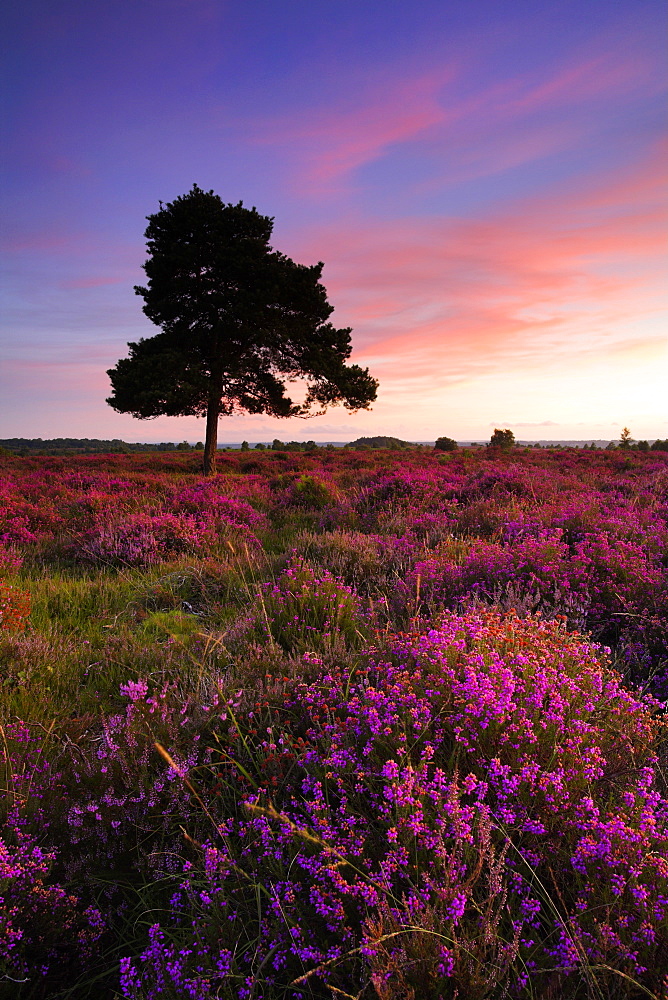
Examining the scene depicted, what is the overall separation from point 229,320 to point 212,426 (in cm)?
446

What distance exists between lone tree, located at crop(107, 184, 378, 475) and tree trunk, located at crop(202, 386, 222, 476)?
5 centimetres

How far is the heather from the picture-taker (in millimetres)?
1460

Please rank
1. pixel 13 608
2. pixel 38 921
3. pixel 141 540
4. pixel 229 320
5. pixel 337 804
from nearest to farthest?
1. pixel 38 921
2. pixel 337 804
3. pixel 13 608
4. pixel 141 540
5. pixel 229 320

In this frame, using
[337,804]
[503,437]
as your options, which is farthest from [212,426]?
[503,437]

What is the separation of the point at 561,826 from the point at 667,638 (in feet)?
8.76

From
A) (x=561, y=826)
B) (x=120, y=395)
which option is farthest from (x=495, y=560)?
(x=120, y=395)

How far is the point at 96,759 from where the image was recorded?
2402 millimetres

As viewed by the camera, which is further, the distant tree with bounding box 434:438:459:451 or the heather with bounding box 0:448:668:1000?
the distant tree with bounding box 434:438:459:451

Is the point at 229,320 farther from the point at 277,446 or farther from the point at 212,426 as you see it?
the point at 277,446

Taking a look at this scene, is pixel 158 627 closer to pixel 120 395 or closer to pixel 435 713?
pixel 435 713

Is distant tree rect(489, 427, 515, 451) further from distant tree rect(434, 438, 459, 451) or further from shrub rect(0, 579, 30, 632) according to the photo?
shrub rect(0, 579, 30, 632)

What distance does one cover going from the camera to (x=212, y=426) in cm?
2080

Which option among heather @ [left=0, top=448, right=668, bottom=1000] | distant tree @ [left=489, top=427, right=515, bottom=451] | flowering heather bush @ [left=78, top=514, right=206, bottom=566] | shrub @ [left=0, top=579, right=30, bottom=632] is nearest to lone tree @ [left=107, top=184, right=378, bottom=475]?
flowering heather bush @ [left=78, top=514, right=206, bottom=566]

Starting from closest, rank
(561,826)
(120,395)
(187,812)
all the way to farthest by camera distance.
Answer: (561,826), (187,812), (120,395)
